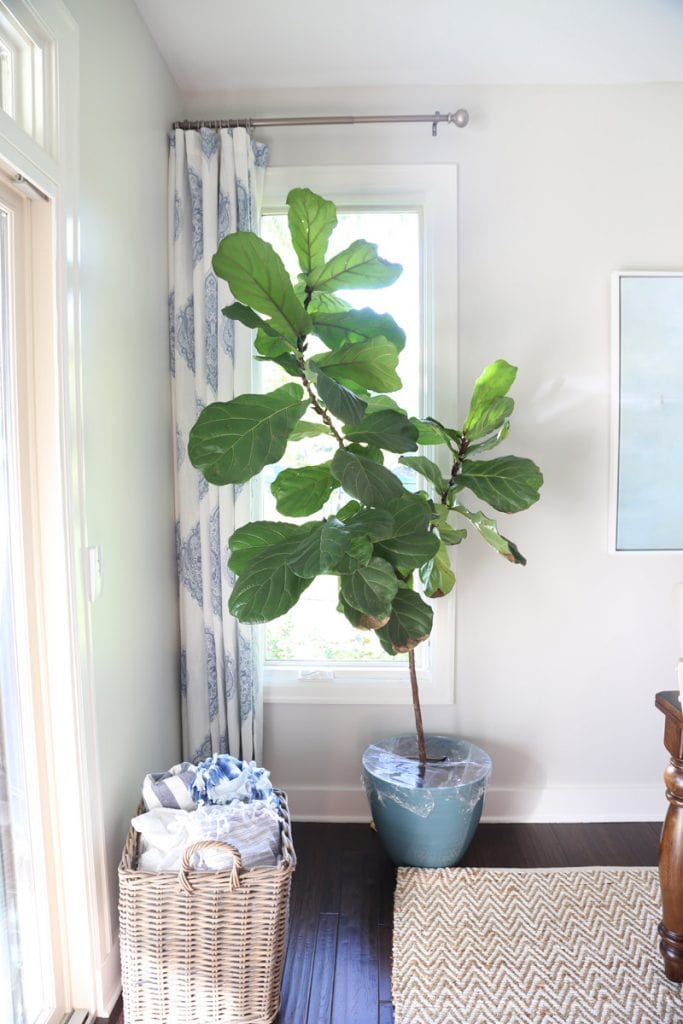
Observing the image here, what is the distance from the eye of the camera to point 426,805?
2154 mm

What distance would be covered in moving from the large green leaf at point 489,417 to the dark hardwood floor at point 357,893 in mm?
1399

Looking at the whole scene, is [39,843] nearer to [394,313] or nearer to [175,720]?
[175,720]

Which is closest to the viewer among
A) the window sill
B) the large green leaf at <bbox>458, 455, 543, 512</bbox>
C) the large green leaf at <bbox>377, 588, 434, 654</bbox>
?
the large green leaf at <bbox>377, 588, 434, 654</bbox>

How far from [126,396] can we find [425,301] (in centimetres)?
111

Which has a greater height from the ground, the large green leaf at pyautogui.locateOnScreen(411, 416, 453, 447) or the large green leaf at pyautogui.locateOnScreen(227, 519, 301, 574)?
the large green leaf at pyautogui.locateOnScreen(411, 416, 453, 447)

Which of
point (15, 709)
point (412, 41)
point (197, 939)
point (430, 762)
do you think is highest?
point (412, 41)

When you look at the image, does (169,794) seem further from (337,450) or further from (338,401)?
Answer: (338,401)

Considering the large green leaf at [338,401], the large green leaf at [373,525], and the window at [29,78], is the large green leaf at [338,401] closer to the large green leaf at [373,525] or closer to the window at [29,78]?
the large green leaf at [373,525]

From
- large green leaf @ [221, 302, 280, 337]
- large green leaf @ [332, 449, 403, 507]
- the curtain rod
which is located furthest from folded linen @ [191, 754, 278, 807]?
the curtain rod

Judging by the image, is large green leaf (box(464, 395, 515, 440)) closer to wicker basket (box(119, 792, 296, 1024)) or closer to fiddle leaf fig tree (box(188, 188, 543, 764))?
fiddle leaf fig tree (box(188, 188, 543, 764))

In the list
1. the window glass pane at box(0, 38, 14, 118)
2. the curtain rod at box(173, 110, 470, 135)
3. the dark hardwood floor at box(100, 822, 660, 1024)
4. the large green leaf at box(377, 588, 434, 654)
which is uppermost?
the curtain rod at box(173, 110, 470, 135)

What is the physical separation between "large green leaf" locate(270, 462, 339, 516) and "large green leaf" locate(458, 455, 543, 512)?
441 mm

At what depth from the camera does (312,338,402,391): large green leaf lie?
5.91 feet

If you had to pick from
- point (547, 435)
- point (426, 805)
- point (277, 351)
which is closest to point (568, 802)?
point (426, 805)
